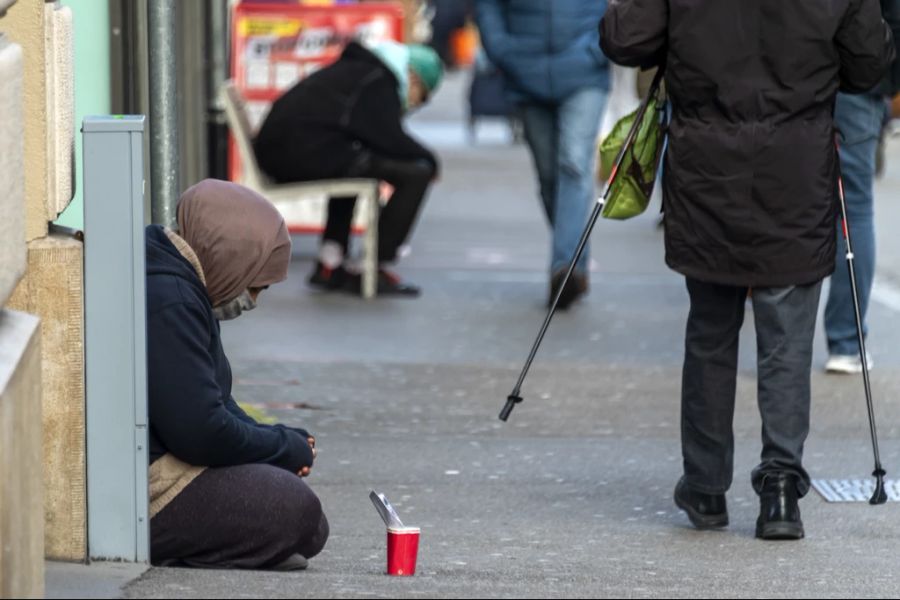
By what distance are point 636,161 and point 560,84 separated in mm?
3867

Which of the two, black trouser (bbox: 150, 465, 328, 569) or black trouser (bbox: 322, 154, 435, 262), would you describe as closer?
black trouser (bbox: 150, 465, 328, 569)

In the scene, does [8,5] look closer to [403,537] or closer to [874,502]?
[403,537]

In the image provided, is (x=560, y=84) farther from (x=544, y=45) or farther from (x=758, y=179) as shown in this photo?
(x=758, y=179)

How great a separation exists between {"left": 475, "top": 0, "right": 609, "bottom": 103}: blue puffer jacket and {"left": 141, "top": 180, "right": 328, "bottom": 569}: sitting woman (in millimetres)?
4841

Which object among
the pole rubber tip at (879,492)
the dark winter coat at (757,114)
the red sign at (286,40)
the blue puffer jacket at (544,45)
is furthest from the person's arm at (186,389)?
the red sign at (286,40)

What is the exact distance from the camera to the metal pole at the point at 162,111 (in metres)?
5.11

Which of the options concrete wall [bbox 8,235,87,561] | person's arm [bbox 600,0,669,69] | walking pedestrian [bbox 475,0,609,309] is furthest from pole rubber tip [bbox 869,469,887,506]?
walking pedestrian [bbox 475,0,609,309]

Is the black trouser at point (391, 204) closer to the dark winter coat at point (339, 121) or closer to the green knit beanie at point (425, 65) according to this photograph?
the dark winter coat at point (339, 121)

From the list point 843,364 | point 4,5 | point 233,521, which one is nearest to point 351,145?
point 843,364

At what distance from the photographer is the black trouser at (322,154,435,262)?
9.59m

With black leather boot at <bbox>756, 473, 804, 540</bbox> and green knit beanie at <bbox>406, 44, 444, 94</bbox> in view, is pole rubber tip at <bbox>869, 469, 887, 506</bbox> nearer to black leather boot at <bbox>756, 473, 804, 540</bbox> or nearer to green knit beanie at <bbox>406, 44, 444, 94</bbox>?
black leather boot at <bbox>756, 473, 804, 540</bbox>

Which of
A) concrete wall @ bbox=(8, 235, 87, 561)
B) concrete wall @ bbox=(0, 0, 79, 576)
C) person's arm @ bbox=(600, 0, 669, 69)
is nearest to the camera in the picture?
concrete wall @ bbox=(0, 0, 79, 576)

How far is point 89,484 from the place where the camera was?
407 centimetres

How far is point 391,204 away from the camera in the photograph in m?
9.68
